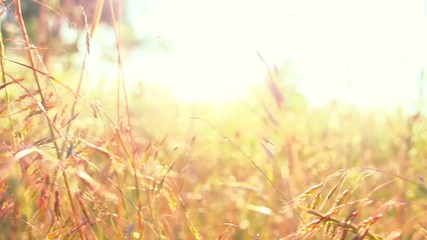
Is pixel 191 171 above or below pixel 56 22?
below

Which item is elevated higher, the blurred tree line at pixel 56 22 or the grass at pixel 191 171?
the blurred tree line at pixel 56 22

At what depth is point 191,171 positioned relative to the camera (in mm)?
2715

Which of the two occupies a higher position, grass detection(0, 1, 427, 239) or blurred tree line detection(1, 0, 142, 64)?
blurred tree line detection(1, 0, 142, 64)

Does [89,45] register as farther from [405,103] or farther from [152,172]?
[405,103]

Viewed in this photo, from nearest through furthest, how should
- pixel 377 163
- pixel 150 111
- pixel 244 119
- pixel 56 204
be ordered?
pixel 56 204, pixel 377 163, pixel 150 111, pixel 244 119

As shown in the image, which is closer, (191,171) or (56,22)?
(56,22)

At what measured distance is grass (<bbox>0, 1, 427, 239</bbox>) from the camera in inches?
39.3

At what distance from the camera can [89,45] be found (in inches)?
42.6

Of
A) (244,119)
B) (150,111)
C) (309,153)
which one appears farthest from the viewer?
(244,119)

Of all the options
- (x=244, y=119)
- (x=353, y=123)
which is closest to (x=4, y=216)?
(x=353, y=123)

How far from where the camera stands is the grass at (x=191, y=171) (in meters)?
1.00

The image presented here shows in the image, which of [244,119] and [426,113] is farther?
[244,119]

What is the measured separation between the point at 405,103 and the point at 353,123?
0.49m

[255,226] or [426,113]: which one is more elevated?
[426,113]
